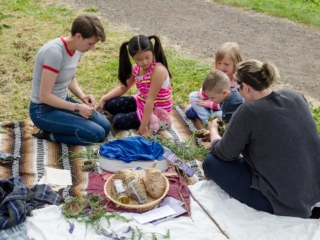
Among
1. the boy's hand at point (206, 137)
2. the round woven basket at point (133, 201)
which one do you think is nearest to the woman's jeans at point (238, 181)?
the round woven basket at point (133, 201)

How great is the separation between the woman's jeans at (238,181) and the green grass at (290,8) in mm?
5842

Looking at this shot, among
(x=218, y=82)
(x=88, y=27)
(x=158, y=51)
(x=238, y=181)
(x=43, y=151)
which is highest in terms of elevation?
(x=88, y=27)

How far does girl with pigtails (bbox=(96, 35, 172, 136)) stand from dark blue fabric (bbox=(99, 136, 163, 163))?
44cm

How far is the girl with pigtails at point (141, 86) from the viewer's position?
392 centimetres

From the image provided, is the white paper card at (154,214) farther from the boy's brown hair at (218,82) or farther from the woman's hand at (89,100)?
the woman's hand at (89,100)

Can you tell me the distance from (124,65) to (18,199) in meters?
1.79

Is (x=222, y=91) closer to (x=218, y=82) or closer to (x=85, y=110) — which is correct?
(x=218, y=82)

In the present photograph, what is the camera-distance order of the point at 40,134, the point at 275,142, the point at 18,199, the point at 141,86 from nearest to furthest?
the point at 275,142, the point at 18,199, the point at 40,134, the point at 141,86

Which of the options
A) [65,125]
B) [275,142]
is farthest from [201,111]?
Result: [275,142]

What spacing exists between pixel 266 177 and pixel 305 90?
2984 millimetres

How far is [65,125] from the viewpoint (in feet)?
12.9

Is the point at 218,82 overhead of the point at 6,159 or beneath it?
overhead

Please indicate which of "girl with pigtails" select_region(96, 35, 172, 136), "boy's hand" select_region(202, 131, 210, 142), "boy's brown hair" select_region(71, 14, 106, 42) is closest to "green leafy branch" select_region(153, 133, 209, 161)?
"boy's hand" select_region(202, 131, 210, 142)

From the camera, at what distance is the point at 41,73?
389cm
